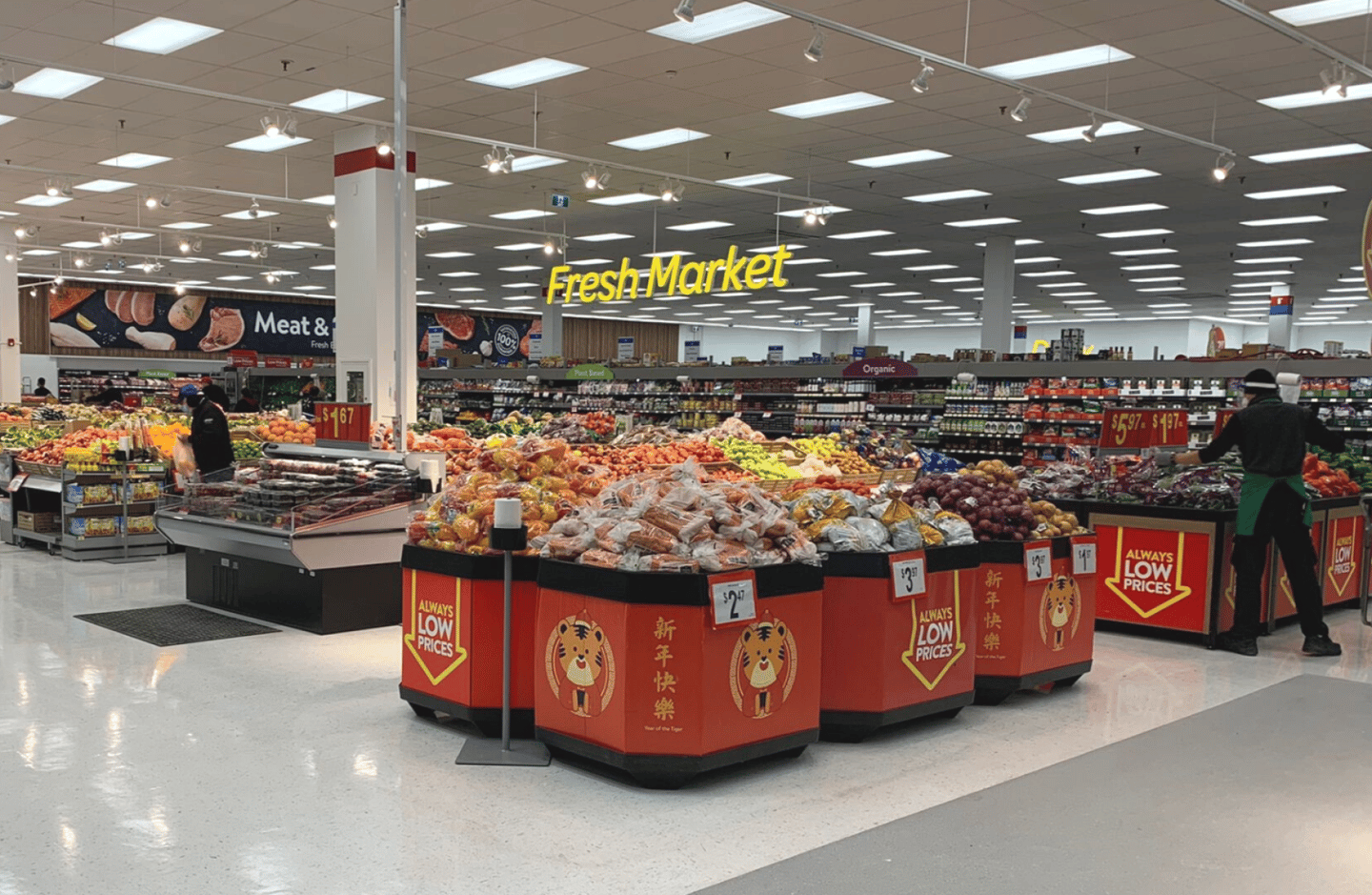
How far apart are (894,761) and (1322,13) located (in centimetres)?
656

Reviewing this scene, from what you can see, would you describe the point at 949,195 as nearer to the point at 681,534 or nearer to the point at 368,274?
the point at 368,274

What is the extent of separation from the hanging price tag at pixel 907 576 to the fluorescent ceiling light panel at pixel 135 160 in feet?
38.4

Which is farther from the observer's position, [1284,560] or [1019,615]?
[1284,560]

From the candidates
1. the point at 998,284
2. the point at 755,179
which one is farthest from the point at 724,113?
the point at 998,284

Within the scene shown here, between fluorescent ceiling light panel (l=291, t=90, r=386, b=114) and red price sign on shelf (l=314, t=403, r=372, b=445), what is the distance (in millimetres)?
3726

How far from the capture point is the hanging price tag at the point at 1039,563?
5.17 metres

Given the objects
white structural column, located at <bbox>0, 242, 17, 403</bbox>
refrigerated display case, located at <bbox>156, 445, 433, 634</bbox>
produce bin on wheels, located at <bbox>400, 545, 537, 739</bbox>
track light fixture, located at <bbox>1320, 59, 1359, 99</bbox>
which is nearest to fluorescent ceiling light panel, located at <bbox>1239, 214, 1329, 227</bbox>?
track light fixture, located at <bbox>1320, 59, 1359, 99</bbox>

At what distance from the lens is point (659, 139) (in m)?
12.1

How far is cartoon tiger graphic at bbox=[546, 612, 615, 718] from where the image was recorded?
4.02 m

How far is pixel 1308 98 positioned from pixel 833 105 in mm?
4135

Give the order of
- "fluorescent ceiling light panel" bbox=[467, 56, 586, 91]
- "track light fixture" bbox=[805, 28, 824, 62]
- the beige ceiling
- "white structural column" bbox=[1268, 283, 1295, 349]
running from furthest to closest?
"white structural column" bbox=[1268, 283, 1295, 349] < "fluorescent ceiling light panel" bbox=[467, 56, 586, 91] < the beige ceiling < "track light fixture" bbox=[805, 28, 824, 62]

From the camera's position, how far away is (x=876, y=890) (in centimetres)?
318

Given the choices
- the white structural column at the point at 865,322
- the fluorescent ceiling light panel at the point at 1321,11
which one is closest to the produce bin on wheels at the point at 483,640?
the fluorescent ceiling light panel at the point at 1321,11

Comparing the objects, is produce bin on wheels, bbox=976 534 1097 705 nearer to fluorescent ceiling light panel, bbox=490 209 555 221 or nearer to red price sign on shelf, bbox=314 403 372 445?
red price sign on shelf, bbox=314 403 372 445
